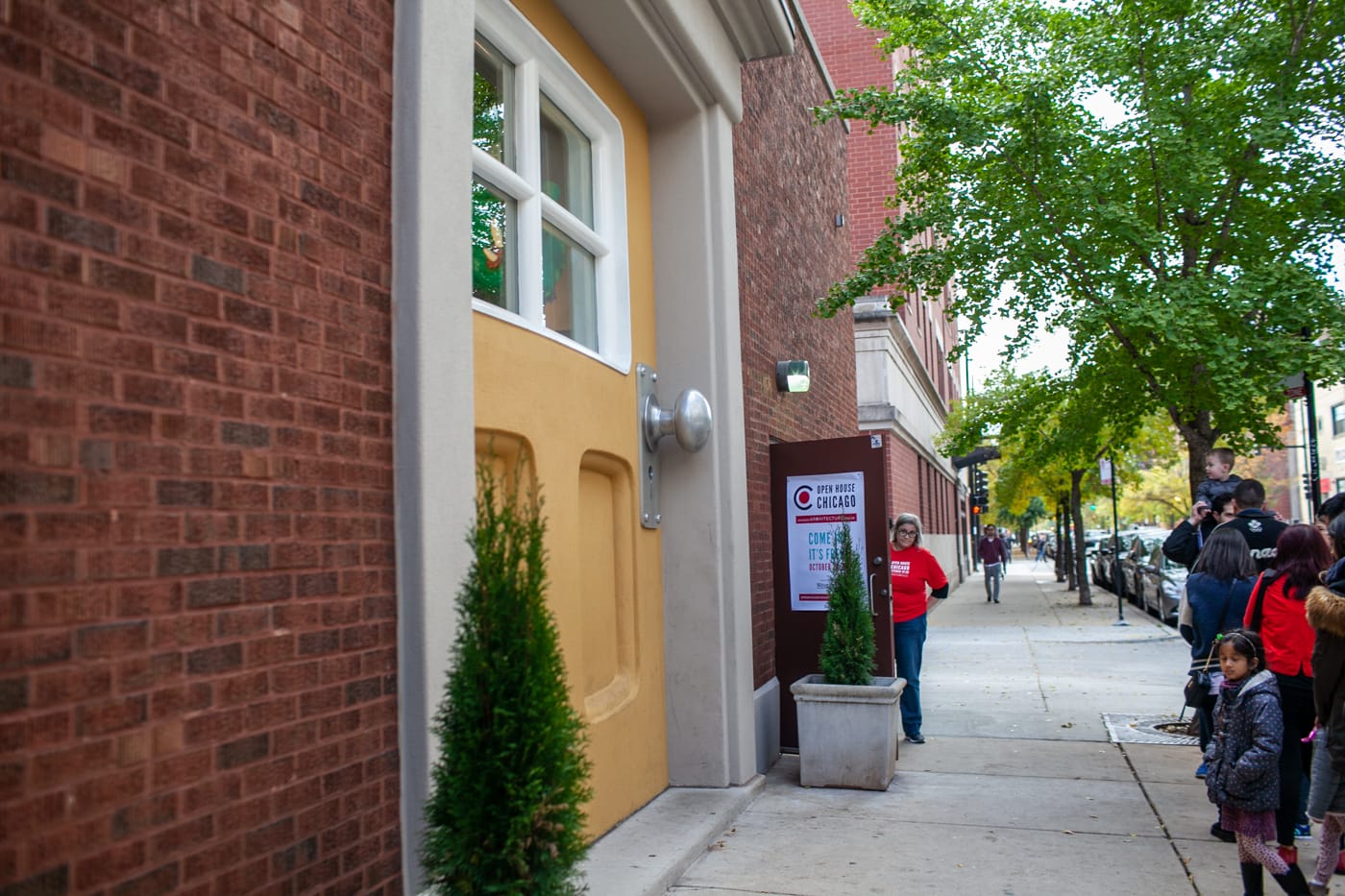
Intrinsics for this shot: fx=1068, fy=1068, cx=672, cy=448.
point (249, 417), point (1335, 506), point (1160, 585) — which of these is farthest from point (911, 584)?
point (1160, 585)

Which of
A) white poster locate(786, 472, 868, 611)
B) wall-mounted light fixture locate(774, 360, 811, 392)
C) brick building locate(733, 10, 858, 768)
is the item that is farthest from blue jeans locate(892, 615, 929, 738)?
wall-mounted light fixture locate(774, 360, 811, 392)

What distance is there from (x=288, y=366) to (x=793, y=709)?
5.86 meters

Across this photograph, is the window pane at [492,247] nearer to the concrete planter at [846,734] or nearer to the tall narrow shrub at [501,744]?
the tall narrow shrub at [501,744]

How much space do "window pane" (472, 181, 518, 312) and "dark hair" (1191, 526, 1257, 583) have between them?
4.94 m

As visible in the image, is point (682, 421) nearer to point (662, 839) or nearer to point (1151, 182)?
point (662, 839)

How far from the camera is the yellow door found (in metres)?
4.96

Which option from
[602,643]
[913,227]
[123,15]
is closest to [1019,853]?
[602,643]

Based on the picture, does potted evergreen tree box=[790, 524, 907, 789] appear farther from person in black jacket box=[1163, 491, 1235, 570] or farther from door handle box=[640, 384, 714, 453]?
person in black jacket box=[1163, 491, 1235, 570]

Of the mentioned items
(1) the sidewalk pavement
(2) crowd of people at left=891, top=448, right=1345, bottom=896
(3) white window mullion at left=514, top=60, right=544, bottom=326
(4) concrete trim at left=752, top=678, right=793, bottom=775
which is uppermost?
(3) white window mullion at left=514, top=60, right=544, bottom=326

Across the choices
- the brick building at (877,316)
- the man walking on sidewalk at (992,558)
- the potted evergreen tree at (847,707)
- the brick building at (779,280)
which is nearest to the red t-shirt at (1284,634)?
the potted evergreen tree at (847,707)

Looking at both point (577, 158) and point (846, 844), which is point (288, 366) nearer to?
point (577, 158)

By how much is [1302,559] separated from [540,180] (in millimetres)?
4290

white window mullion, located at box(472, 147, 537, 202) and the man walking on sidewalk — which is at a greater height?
white window mullion, located at box(472, 147, 537, 202)

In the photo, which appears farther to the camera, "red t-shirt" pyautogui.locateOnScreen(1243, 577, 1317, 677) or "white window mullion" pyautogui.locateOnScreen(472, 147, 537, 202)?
"red t-shirt" pyautogui.locateOnScreen(1243, 577, 1317, 677)
